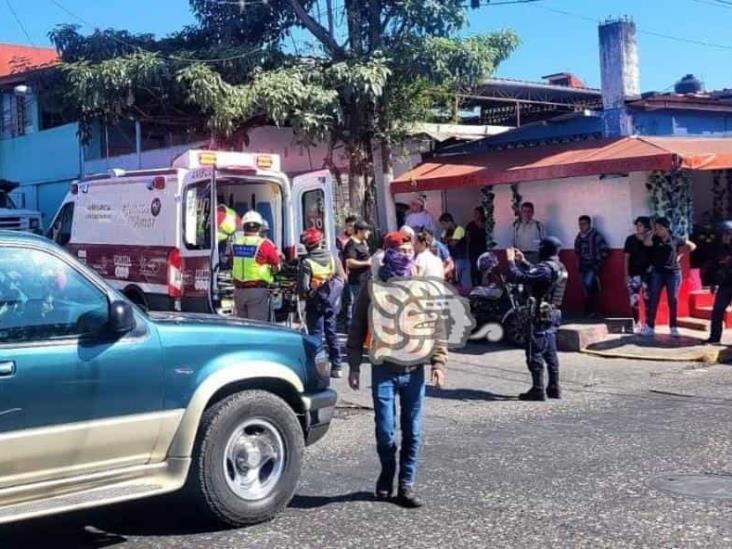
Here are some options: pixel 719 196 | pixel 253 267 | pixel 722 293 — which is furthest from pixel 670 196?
pixel 253 267

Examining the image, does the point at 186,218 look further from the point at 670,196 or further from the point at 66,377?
the point at 66,377

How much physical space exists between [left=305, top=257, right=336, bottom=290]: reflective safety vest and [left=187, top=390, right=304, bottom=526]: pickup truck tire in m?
4.72

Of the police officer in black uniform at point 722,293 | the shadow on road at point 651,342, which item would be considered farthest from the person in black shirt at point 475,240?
the police officer in black uniform at point 722,293

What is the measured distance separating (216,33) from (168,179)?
6343 millimetres

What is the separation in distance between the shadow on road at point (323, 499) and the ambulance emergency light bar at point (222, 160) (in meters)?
6.74

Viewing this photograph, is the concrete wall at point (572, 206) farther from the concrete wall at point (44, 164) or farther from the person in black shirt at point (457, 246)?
the concrete wall at point (44, 164)

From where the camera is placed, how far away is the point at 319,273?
10.6 m

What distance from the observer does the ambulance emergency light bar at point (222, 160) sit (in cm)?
1228

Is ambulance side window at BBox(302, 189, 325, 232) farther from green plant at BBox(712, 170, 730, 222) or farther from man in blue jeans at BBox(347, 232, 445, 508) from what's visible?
green plant at BBox(712, 170, 730, 222)

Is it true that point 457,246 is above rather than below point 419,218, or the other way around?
below

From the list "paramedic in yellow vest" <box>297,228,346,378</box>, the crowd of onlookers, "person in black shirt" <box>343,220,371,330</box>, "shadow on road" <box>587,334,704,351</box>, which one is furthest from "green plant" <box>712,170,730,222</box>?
"paramedic in yellow vest" <box>297,228,346,378</box>

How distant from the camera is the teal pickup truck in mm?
4793

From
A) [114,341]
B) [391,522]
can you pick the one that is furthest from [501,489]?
[114,341]

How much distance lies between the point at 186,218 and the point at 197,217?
166 millimetres
